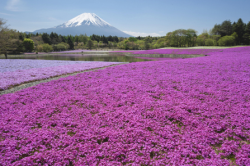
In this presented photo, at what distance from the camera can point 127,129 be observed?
5.87 metres

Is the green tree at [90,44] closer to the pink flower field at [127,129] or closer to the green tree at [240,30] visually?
the green tree at [240,30]

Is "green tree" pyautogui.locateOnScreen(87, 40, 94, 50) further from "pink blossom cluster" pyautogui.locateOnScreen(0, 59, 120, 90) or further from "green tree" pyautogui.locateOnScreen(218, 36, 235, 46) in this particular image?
"pink blossom cluster" pyautogui.locateOnScreen(0, 59, 120, 90)

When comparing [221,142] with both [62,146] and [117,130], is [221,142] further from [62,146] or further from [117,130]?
[62,146]

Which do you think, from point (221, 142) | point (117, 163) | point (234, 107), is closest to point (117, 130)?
point (117, 163)

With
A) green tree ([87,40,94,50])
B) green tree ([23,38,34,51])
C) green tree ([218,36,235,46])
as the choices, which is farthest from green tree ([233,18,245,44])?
green tree ([23,38,34,51])

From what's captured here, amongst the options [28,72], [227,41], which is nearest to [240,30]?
[227,41]

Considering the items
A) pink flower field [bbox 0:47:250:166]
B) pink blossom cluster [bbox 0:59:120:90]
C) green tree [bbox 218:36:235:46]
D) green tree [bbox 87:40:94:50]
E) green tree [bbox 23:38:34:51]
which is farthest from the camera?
green tree [bbox 87:40:94:50]

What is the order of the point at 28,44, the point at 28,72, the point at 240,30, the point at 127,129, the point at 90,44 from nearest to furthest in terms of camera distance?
the point at 127,129, the point at 28,72, the point at 240,30, the point at 28,44, the point at 90,44

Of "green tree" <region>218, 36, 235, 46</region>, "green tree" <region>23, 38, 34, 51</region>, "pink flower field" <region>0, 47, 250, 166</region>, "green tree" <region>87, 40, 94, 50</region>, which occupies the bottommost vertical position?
"pink flower field" <region>0, 47, 250, 166</region>

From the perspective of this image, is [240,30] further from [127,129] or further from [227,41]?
[127,129]

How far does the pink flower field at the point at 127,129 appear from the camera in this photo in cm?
454

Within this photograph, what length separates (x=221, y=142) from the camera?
5.25m

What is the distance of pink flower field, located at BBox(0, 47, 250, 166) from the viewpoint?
179 inches

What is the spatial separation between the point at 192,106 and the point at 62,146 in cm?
686
